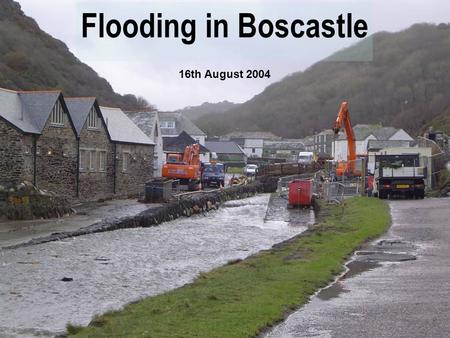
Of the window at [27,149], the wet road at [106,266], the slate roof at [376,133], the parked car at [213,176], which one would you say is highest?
the slate roof at [376,133]

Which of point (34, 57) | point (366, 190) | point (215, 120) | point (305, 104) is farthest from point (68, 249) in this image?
point (215, 120)

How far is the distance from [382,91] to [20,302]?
147 m

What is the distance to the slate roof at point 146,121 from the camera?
5969 cm

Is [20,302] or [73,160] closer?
[20,302]

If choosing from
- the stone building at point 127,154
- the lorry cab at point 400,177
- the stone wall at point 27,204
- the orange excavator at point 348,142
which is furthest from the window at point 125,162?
the lorry cab at point 400,177

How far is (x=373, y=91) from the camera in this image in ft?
512

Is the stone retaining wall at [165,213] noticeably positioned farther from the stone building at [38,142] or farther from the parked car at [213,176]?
the stone building at [38,142]

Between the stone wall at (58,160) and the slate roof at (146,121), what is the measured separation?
18.8 meters

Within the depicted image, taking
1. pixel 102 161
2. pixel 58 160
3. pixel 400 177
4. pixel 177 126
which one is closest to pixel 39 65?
pixel 177 126

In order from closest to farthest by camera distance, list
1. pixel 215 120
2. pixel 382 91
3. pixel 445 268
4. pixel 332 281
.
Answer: pixel 332 281 → pixel 445 268 → pixel 382 91 → pixel 215 120

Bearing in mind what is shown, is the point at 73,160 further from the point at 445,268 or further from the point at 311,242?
the point at 445,268

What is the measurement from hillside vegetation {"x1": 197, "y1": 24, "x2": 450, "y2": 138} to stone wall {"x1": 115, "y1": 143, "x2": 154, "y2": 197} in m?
80.2

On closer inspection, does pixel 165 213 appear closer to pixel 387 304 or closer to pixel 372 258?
pixel 372 258

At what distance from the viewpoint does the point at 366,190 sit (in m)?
42.9
